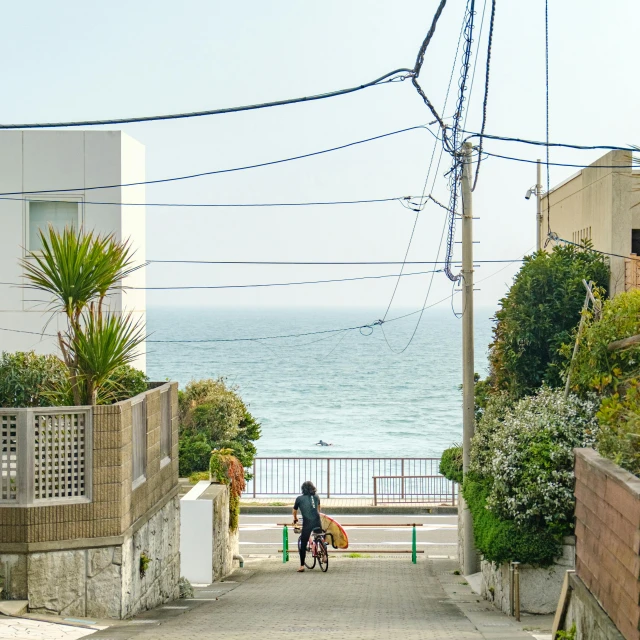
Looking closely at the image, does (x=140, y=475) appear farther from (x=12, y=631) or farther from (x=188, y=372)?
(x=188, y=372)

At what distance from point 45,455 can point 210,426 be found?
15.7m

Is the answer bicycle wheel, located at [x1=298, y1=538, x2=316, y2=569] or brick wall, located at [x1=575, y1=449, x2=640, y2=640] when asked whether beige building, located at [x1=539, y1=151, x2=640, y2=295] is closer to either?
bicycle wheel, located at [x1=298, y1=538, x2=316, y2=569]

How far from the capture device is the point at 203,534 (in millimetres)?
17156

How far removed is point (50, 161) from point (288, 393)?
79.6 metres

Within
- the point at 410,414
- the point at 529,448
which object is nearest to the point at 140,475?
the point at 529,448

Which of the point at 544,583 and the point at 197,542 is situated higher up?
the point at 544,583

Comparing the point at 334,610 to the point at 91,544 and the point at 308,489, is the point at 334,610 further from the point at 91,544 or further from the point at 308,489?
the point at 308,489

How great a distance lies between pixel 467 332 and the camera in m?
18.2

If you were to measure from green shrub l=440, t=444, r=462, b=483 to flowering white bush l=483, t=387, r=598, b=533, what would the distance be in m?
5.43

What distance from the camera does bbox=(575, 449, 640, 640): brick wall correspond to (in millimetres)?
6258

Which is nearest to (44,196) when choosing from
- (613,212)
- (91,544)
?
(613,212)

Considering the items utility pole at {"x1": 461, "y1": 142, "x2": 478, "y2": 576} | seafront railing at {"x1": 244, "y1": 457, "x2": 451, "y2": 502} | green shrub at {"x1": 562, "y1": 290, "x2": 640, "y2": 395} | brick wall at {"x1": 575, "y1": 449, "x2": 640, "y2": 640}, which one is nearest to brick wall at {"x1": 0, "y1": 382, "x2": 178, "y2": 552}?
brick wall at {"x1": 575, "y1": 449, "x2": 640, "y2": 640}

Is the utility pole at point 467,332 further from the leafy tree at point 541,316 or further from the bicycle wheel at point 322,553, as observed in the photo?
the bicycle wheel at point 322,553

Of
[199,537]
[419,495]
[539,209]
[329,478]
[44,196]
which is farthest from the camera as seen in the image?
[329,478]
